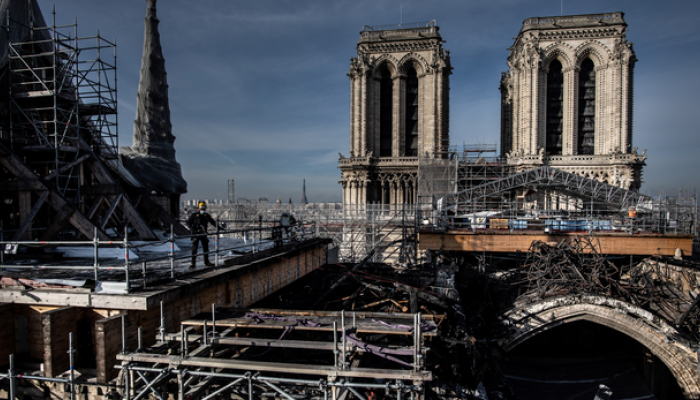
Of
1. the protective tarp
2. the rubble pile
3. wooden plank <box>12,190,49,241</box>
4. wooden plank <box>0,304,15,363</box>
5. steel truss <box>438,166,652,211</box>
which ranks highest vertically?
the protective tarp

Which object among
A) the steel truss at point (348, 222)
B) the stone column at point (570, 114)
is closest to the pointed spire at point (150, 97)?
the steel truss at point (348, 222)

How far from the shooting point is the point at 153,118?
19.0 m

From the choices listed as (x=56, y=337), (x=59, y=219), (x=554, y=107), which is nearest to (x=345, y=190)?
(x=554, y=107)

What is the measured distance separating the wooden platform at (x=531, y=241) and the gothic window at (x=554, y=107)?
2219 centimetres

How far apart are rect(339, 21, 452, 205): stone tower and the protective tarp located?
17957 millimetres

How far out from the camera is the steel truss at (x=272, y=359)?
14.1 ft

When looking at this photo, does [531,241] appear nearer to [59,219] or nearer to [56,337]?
[56,337]

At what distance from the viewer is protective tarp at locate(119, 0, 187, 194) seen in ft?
60.7

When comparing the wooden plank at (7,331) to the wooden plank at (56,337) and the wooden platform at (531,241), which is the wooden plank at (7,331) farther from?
the wooden platform at (531,241)

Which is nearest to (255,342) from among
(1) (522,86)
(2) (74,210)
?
(2) (74,210)

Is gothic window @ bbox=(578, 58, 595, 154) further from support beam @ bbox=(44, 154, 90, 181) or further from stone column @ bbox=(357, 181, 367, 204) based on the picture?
support beam @ bbox=(44, 154, 90, 181)

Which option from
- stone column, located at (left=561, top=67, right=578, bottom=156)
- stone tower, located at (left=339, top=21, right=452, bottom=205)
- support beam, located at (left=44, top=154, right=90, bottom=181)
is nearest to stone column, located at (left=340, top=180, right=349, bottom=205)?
stone tower, located at (left=339, top=21, right=452, bottom=205)

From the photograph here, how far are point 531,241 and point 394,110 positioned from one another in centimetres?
2285

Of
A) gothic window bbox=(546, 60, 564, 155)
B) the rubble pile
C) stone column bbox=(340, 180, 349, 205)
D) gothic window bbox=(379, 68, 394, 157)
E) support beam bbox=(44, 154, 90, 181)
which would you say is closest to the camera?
support beam bbox=(44, 154, 90, 181)
